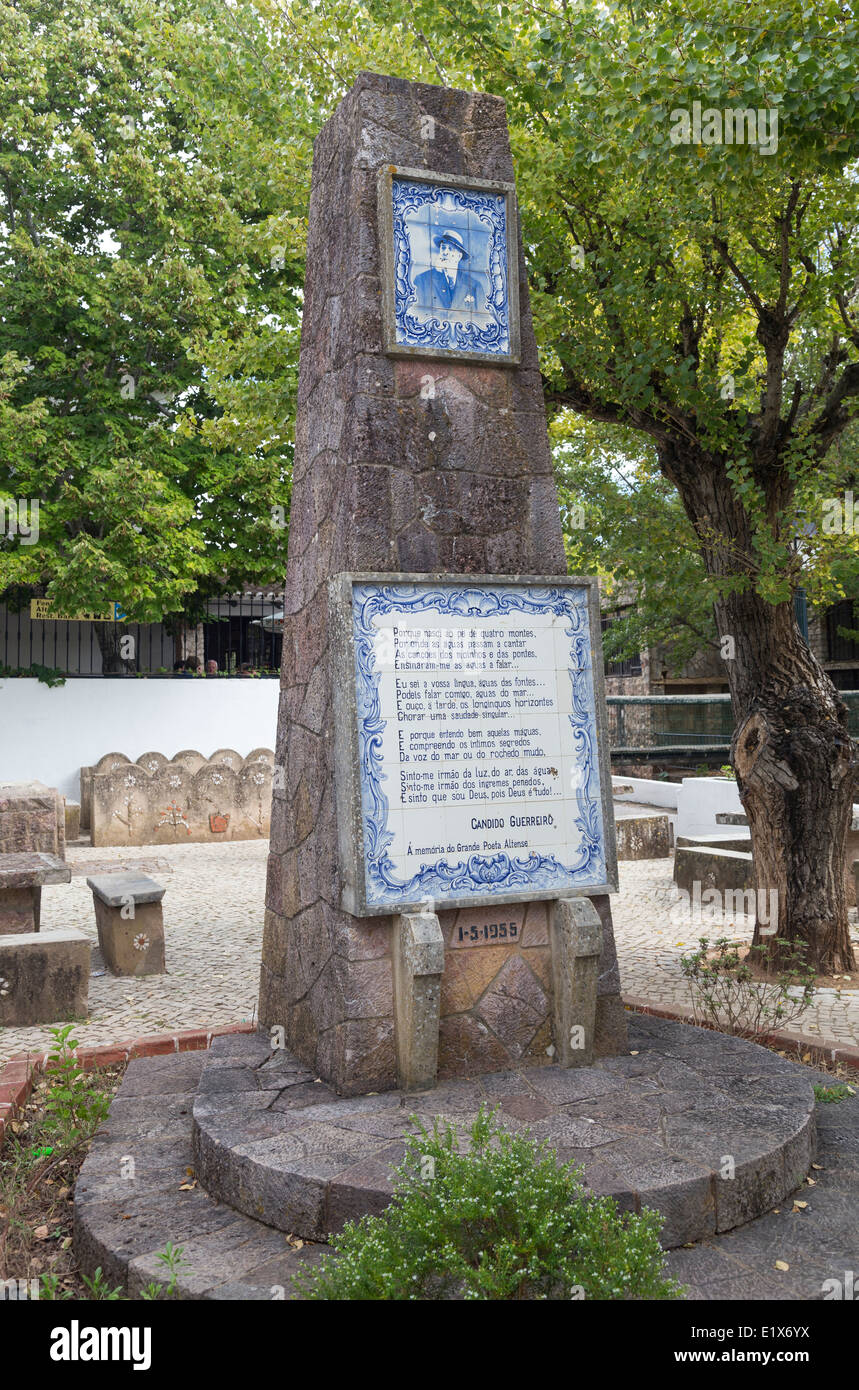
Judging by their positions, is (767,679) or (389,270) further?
(767,679)

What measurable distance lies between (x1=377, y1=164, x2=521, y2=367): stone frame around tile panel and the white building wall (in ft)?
40.1

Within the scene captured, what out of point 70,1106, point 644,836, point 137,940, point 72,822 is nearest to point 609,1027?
point 70,1106

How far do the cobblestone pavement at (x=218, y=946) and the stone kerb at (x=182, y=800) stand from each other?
2.65 feet

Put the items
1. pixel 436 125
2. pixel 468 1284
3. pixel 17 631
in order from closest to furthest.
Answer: pixel 468 1284 < pixel 436 125 < pixel 17 631

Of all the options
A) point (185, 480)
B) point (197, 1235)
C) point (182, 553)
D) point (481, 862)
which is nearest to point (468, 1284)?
point (197, 1235)

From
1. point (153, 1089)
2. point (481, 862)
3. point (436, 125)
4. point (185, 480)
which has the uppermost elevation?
point (185, 480)

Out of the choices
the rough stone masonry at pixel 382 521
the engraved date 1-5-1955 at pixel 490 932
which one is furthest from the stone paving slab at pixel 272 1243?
the engraved date 1-5-1955 at pixel 490 932

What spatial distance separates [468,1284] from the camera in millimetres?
2607

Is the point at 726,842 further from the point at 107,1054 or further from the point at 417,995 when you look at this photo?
the point at 417,995

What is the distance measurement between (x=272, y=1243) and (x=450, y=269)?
11.7ft

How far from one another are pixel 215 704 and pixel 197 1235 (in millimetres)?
13716

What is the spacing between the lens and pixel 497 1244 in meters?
2.63

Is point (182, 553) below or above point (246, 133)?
below

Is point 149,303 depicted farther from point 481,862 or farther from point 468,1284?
point 468,1284
